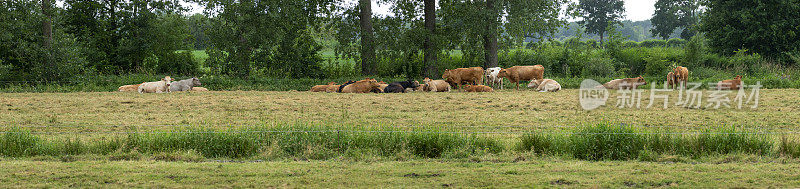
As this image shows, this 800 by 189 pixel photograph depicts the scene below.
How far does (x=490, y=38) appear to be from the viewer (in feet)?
77.1

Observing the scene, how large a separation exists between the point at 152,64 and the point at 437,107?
1860cm

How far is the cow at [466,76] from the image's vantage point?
21.0 metres

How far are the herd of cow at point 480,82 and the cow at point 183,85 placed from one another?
167 inches

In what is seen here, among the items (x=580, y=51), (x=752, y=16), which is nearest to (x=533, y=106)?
(x=580, y=51)

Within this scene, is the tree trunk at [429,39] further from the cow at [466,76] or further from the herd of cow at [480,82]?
the cow at [466,76]

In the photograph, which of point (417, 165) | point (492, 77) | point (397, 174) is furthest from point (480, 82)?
point (397, 174)

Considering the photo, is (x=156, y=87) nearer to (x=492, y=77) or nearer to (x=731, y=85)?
(x=492, y=77)

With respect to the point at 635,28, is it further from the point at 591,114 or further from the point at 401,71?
the point at 591,114

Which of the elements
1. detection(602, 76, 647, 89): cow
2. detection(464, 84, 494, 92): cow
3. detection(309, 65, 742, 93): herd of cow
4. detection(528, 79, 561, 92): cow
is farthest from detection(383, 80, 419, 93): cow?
detection(602, 76, 647, 89): cow

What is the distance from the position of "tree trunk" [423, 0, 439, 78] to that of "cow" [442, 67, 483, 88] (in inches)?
99.3

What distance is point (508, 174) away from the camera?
6.65m

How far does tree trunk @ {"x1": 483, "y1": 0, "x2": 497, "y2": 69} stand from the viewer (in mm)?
21966

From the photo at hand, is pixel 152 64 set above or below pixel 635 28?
below

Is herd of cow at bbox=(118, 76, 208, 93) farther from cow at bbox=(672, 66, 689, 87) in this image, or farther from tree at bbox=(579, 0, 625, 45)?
tree at bbox=(579, 0, 625, 45)
